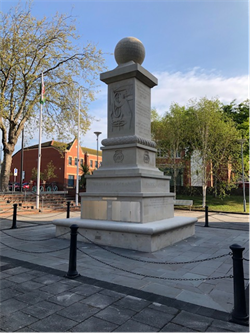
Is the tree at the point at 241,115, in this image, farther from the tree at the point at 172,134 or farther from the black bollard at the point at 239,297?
the black bollard at the point at 239,297

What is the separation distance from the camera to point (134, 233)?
688 cm

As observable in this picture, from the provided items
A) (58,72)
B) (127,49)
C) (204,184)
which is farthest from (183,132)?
(127,49)

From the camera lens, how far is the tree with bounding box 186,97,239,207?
25891 millimetres

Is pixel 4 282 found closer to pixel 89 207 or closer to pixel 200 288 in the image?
pixel 200 288

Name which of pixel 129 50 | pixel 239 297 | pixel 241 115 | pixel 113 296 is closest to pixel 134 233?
pixel 113 296

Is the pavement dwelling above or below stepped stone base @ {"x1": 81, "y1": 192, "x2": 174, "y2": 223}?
below

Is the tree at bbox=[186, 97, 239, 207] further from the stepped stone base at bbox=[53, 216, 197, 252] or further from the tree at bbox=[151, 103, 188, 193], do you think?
the stepped stone base at bbox=[53, 216, 197, 252]

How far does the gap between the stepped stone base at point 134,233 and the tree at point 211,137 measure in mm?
19040

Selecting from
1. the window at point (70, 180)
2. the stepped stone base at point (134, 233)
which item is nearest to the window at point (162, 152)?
the stepped stone base at point (134, 233)

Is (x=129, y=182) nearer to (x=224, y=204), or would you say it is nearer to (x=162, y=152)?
(x=224, y=204)

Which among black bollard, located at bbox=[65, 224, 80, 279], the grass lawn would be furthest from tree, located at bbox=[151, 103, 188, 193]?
black bollard, located at bbox=[65, 224, 80, 279]

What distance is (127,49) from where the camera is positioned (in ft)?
30.2

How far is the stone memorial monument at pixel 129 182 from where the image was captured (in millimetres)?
7293

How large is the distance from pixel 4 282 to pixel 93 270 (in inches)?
65.3
